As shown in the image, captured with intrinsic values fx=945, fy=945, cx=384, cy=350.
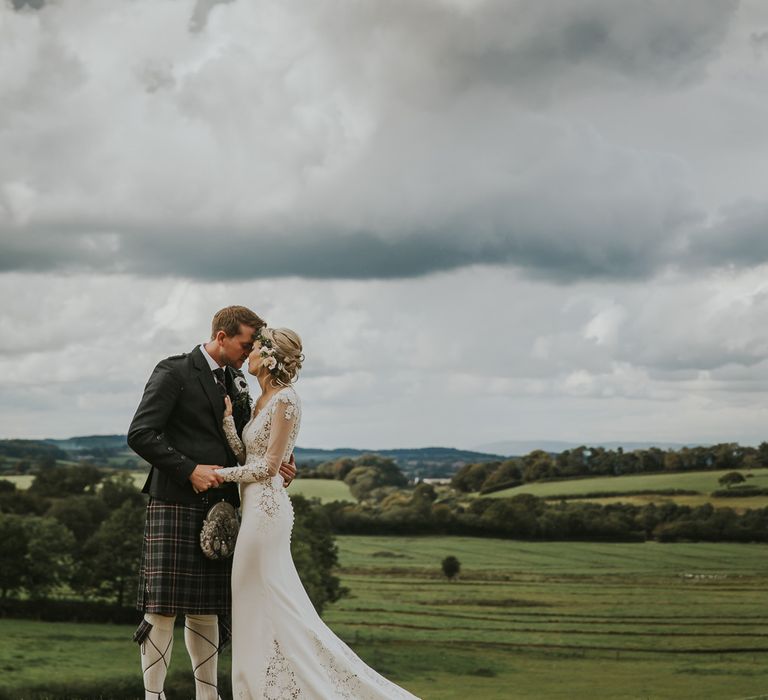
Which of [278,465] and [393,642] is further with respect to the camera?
[393,642]

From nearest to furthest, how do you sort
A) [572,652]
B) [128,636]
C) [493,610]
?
1. [128,636]
2. [572,652]
3. [493,610]

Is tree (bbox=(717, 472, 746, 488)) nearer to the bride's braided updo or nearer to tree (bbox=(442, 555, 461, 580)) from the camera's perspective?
tree (bbox=(442, 555, 461, 580))

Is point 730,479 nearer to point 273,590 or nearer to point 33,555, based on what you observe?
point 33,555

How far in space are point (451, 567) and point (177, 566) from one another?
4782 cm

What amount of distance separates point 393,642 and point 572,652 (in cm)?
958

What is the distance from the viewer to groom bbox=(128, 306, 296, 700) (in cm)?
699

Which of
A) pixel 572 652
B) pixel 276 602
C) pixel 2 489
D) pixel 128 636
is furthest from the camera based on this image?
pixel 2 489

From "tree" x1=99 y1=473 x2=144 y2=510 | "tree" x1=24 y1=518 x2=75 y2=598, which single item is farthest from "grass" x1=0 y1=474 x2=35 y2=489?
"tree" x1=24 y1=518 x2=75 y2=598

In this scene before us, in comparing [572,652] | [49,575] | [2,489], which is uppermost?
[2,489]

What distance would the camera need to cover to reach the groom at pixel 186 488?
6.99 m

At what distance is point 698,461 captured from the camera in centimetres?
5391

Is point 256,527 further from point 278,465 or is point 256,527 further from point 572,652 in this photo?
point 572,652

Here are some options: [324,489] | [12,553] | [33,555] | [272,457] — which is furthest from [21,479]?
[272,457]

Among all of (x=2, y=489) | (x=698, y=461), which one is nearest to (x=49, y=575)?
(x=2, y=489)
